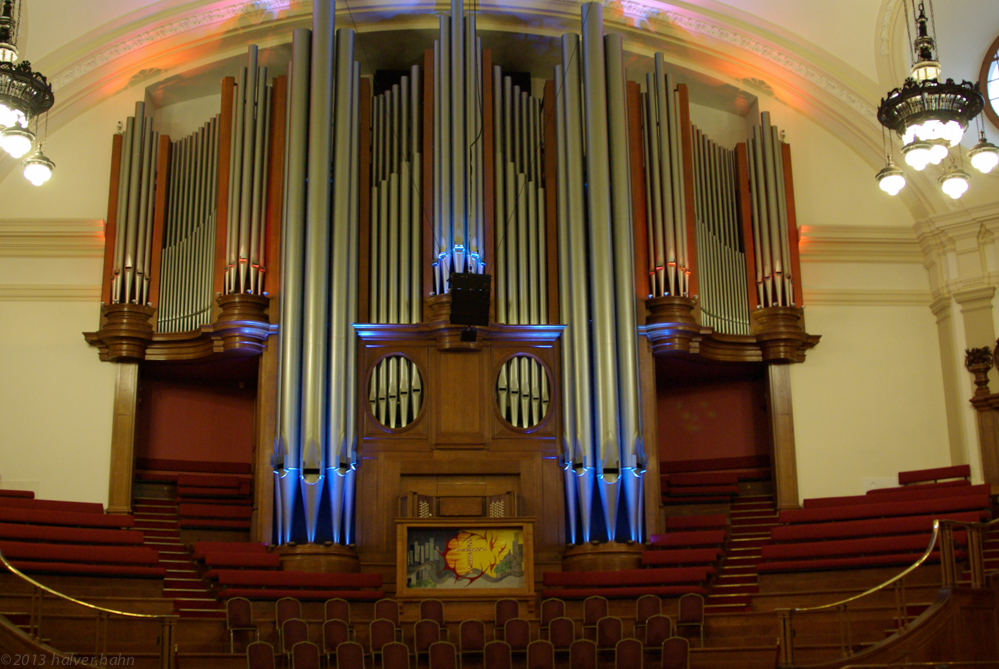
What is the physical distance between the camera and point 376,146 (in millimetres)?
12234

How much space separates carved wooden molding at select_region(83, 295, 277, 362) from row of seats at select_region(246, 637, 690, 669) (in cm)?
386

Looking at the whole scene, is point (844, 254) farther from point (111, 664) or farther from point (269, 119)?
point (111, 664)

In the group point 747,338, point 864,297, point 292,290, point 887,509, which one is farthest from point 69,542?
point 864,297

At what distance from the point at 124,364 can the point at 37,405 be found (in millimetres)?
973

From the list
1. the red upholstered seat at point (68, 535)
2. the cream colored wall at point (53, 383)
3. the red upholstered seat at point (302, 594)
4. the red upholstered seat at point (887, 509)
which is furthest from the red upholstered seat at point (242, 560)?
the red upholstered seat at point (887, 509)

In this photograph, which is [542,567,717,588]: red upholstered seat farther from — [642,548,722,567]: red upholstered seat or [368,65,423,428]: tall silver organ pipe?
[368,65,423,428]: tall silver organ pipe

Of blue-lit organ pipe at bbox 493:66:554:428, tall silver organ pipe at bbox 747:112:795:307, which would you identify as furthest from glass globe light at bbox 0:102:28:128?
tall silver organ pipe at bbox 747:112:795:307

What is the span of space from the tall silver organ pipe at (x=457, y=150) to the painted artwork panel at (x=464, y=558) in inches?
107

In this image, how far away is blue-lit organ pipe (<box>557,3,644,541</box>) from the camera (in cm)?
1073

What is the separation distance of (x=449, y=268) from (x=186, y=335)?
2.89 meters

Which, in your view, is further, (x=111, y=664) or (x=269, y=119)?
(x=269, y=119)

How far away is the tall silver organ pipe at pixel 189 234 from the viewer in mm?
11797

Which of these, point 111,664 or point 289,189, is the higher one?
point 289,189

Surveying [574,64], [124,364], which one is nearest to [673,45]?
[574,64]
